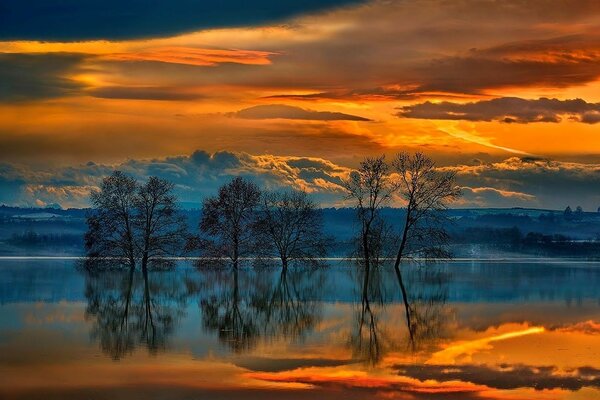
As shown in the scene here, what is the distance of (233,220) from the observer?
80.3m

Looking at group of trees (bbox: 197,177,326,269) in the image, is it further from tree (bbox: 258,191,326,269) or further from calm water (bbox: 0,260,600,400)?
calm water (bbox: 0,260,600,400)

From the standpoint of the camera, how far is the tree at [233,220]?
263 feet

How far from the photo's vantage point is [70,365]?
21844 mm

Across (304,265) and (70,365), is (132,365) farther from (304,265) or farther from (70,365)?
(304,265)

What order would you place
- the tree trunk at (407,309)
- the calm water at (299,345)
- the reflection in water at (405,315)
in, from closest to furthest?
the calm water at (299,345) < the reflection in water at (405,315) < the tree trunk at (407,309)

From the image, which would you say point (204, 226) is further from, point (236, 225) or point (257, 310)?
point (257, 310)

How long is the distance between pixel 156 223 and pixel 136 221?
159 cm

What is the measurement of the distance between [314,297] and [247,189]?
3902 cm

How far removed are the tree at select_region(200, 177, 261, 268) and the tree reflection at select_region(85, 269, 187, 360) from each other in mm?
21768

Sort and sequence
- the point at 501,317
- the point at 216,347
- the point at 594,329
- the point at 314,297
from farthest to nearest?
the point at 314,297 → the point at 501,317 → the point at 594,329 → the point at 216,347

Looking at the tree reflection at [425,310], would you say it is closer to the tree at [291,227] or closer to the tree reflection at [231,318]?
the tree reflection at [231,318]

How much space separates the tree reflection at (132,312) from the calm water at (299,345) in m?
0.08

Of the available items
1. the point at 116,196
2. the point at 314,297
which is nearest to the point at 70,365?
the point at 314,297

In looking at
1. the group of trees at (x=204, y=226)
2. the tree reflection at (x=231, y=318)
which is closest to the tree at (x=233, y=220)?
the group of trees at (x=204, y=226)
